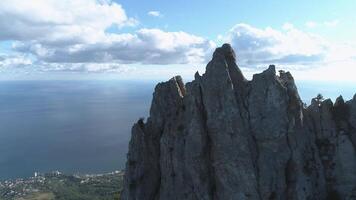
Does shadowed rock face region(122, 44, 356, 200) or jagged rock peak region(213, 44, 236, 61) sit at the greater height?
jagged rock peak region(213, 44, 236, 61)

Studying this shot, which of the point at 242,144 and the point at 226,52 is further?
the point at 226,52

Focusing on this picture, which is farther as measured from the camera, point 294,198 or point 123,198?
point 123,198

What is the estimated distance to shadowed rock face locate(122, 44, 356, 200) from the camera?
110ft

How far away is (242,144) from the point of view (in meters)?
33.7

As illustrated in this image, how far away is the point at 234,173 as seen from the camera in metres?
33.3

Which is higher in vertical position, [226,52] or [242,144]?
[226,52]

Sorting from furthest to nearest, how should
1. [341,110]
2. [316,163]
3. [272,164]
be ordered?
[341,110], [316,163], [272,164]

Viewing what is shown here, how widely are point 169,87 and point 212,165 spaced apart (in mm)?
8831

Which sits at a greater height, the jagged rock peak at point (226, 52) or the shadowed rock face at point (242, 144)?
the jagged rock peak at point (226, 52)

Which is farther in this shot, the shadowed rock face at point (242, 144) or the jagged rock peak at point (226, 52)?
the jagged rock peak at point (226, 52)

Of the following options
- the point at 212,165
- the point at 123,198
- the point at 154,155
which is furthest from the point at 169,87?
the point at 123,198

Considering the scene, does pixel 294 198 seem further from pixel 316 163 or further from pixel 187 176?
pixel 187 176

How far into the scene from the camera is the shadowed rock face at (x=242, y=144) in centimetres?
3344

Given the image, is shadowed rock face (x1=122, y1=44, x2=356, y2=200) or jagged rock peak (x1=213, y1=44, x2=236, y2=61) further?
jagged rock peak (x1=213, y1=44, x2=236, y2=61)
